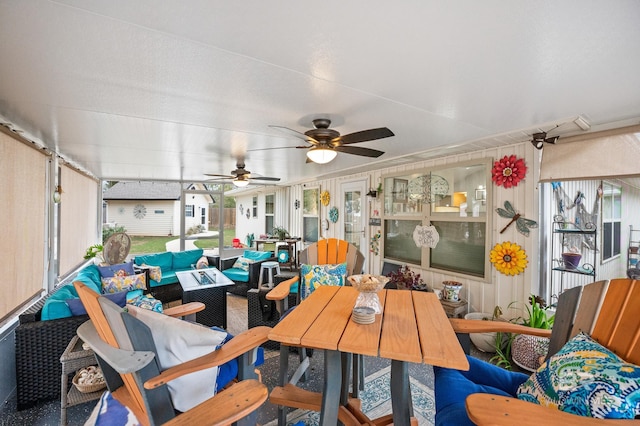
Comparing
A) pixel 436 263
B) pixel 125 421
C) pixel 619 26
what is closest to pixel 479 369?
pixel 619 26

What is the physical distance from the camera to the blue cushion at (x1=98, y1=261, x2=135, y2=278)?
361cm

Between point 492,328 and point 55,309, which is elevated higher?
point 492,328

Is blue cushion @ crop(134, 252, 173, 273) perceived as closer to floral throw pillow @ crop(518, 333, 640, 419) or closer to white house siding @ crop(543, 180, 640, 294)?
floral throw pillow @ crop(518, 333, 640, 419)

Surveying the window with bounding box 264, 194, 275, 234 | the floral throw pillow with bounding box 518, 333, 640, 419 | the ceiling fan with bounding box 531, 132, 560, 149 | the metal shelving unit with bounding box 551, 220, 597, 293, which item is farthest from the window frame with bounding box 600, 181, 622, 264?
the window with bounding box 264, 194, 275, 234

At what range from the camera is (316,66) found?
1.55 m

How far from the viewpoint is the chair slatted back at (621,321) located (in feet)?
3.91

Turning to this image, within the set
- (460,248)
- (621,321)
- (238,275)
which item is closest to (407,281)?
(460,248)

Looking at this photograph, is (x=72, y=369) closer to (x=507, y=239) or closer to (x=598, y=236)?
(x=507, y=239)

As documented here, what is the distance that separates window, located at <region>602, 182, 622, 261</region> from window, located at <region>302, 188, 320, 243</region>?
4.95 meters

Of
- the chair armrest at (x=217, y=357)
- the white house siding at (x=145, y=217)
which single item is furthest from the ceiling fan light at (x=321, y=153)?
the white house siding at (x=145, y=217)

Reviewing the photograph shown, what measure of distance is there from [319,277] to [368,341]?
4.82ft

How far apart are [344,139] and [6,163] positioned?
2.96m

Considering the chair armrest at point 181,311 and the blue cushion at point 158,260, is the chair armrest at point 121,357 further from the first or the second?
the blue cushion at point 158,260

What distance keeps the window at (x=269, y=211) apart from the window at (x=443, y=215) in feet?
15.3
